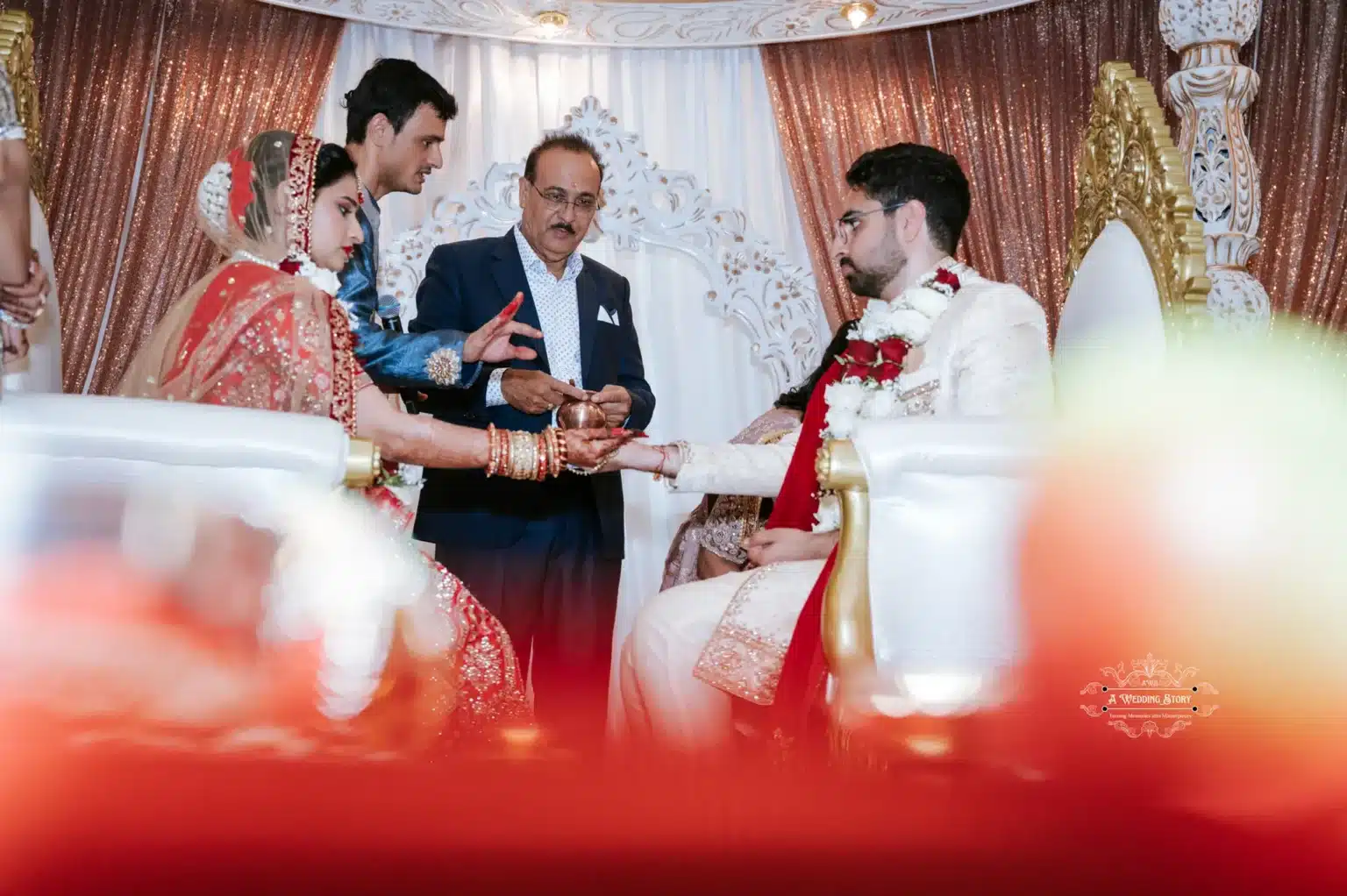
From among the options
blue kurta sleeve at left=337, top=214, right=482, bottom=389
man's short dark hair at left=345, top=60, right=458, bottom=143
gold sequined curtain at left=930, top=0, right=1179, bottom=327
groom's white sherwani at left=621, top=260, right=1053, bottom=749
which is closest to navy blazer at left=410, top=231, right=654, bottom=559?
blue kurta sleeve at left=337, top=214, right=482, bottom=389

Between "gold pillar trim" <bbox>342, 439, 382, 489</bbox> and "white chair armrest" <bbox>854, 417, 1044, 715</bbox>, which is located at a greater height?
Result: "gold pillar trim" <bbox>342, 439, 382, 489</bbox>

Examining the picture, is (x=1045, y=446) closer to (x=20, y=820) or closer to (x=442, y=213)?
(x=20, y=820)

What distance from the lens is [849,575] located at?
2.46 metres

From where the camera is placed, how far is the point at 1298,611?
8.67 ft

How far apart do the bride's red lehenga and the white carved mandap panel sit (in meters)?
1.95

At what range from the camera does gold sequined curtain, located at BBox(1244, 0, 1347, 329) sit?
471cm

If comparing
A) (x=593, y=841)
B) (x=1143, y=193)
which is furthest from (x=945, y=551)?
(x=1143, y=193)

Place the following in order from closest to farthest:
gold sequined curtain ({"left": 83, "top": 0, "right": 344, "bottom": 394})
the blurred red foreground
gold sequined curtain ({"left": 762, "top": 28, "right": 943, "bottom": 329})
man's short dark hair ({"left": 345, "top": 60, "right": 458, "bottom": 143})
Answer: the blurred red foreground
man's short dark hair ({"left": 345, "top": 60, "right": 458, "bottom": 143})
gold sequined curtain ({"left": 83, "top": 0, "right": 344, "bottom": 394})
gold sequined curtain ({"left": 762, "top": 28, "right": 943, "bottom": 329})

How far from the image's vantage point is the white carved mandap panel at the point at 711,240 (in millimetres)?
4898

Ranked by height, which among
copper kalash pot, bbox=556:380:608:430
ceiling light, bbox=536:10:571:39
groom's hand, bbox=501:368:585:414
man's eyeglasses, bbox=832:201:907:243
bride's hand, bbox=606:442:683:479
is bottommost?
bride's hand, bbox=606:442:683:479

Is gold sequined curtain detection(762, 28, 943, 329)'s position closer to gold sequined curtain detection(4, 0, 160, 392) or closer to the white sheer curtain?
the white sheer curtain

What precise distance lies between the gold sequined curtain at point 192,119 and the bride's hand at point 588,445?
232 cm

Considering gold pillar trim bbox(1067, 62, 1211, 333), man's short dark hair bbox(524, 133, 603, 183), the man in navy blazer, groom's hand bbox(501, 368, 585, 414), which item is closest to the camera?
gold pillar trim bbox(1067, 62, 1211, 333)

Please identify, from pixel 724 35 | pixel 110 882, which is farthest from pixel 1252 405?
→ pixel 110 882
